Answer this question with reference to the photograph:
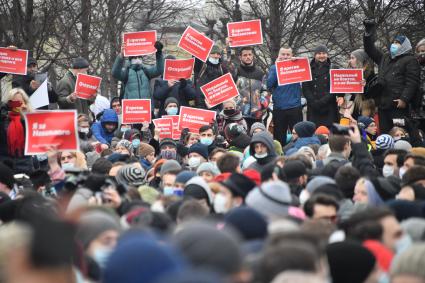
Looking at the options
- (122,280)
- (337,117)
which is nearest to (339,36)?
(337,117)

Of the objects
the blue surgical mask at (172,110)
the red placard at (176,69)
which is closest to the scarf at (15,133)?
the blue surgical mask at (172,110)

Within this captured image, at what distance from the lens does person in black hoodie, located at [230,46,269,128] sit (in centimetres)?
1853

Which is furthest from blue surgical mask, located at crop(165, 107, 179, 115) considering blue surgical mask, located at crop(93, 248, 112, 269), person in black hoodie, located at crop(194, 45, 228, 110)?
blue surgical mask, located at crop(93, 248, 112, 269)

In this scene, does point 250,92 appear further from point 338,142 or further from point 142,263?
point 142,263

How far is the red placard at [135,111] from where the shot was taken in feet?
58.2

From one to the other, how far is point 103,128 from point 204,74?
1957mm

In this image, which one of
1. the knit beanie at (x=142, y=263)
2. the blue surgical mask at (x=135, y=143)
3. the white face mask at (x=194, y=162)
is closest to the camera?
the knit beanie at (x=142, y=263)

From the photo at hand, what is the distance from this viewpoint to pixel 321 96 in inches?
696

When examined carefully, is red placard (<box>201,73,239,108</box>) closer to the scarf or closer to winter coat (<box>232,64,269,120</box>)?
winter coat (<box>232,64,269,120</box>)

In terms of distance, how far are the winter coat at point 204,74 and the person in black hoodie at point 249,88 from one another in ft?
0.84

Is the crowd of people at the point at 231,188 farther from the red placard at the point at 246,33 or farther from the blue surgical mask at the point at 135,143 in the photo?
the red placard at the point at 246,33

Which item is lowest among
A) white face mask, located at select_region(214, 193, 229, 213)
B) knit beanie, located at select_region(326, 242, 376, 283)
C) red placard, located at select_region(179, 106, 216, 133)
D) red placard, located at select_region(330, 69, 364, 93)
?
knit beanie, located at select_region(326, 242, 376, 283)

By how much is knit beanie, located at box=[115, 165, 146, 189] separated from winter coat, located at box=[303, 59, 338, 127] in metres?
6.35

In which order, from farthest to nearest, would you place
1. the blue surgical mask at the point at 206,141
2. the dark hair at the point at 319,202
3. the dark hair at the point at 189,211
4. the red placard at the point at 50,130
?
1. the blue surgical mask at the point at 206,141
2. the red placard at the point at 50,130
3. the dark hair at the point at 319,202
4. the dark hair at the point at 189,211
